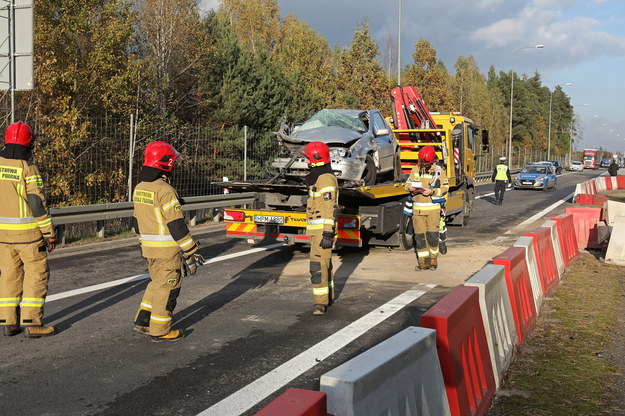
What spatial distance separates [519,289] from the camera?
5.98 m

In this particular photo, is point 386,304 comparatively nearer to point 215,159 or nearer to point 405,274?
point 405,274

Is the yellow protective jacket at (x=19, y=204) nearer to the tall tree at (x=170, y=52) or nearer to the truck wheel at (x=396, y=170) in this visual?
the truck wheel at (x=396, y=170)

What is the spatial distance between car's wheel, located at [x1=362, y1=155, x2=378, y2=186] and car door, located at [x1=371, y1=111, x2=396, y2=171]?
523mm

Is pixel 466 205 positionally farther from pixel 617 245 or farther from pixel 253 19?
pixel 253 19

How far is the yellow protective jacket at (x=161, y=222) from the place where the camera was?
5.53 metres

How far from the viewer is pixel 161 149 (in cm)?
562

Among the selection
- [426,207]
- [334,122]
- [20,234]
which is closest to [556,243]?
[426,207]

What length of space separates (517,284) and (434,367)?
9.69ft

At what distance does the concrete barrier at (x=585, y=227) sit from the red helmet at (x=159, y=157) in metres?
9.00

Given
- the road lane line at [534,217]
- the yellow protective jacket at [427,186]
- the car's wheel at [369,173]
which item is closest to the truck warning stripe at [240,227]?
the car's wheel at [369,173]

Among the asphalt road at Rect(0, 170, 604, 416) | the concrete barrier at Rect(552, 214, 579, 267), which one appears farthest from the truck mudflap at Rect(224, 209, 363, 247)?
the concrete barrier at Rect(552, 214, 579, 267)

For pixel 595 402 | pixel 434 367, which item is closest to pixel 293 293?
pixel 595 402

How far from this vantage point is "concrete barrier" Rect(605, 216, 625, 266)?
34.1 ft

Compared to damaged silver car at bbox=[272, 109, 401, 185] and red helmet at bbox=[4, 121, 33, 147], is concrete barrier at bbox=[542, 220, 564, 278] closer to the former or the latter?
damaged silver car at bbox=[272, 109, 401, 185]
